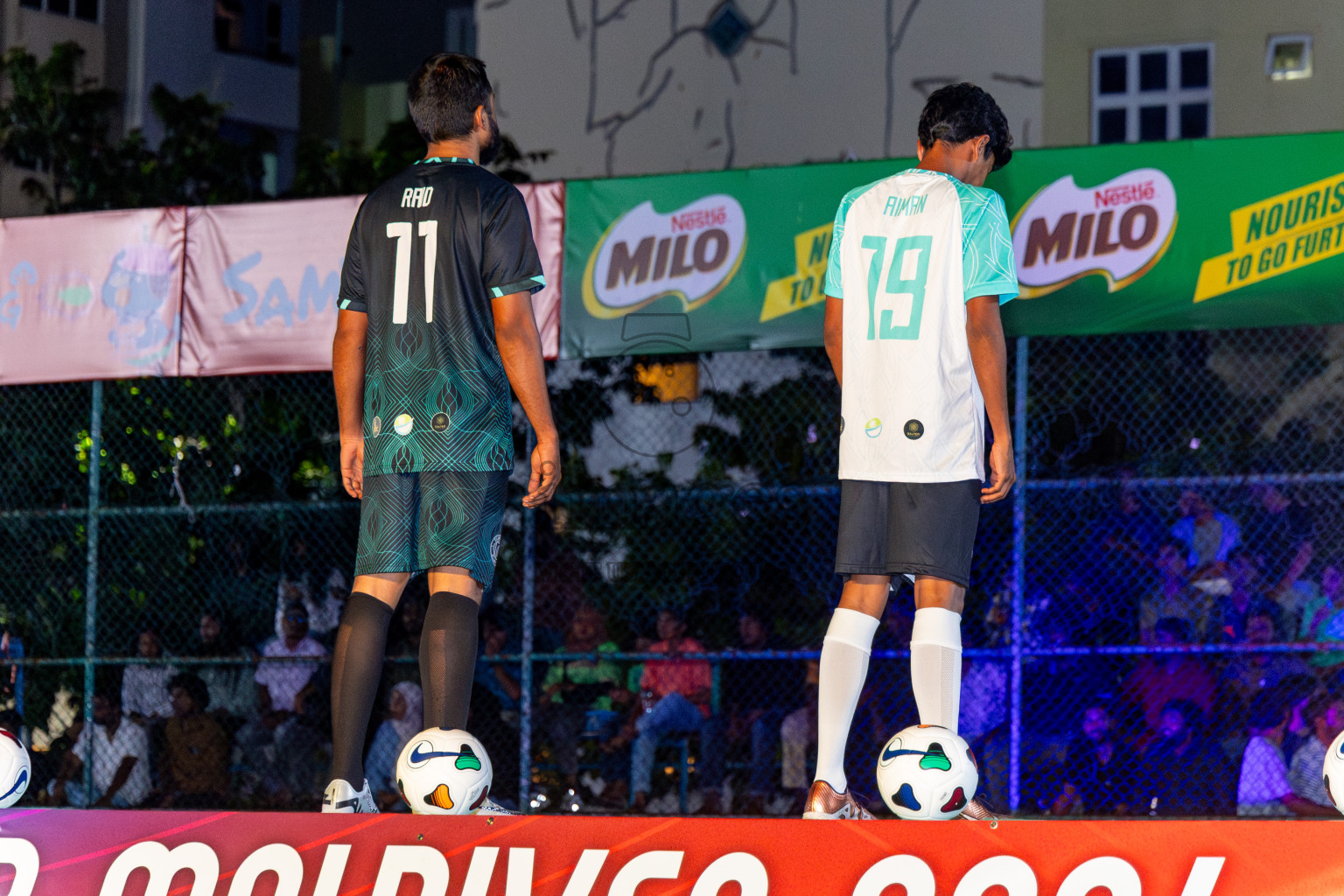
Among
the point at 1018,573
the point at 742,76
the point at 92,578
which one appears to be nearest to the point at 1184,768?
the point at 1018,573

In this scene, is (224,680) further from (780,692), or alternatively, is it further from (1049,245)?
(1049,245)

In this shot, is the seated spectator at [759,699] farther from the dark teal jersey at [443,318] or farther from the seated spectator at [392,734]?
the dark teal jersey at [443,318]

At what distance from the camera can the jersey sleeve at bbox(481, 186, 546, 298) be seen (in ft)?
12.8

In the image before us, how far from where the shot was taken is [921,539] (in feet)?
12.5

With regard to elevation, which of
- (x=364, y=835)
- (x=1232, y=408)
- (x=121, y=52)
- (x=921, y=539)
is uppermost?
(x=121, y=52)

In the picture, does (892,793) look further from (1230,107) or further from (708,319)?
(1230,107)

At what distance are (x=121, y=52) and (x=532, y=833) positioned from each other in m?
25.2

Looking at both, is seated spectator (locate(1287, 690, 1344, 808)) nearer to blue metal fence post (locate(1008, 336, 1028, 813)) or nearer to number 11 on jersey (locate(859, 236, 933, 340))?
blue metal fence post (locate(1008, 336, 1028, 813))

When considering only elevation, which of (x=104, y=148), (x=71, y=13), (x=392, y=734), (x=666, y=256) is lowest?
(x=392, y=734)

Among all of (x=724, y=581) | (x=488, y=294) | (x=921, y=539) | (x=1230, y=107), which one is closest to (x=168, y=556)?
(x=724, y=581)

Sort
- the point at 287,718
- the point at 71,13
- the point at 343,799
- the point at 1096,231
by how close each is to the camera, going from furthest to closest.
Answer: the point at 71,13 → the point at 287,718 → the point at 1096,231 → the point at 343,799

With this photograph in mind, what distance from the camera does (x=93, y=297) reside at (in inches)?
291

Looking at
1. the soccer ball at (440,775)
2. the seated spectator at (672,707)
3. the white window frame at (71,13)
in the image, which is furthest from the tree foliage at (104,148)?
the soccer ball at (440,775)

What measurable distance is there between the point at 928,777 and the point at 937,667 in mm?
476
